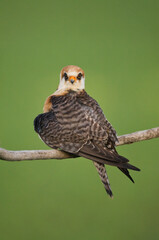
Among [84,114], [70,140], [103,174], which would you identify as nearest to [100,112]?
[84,114]

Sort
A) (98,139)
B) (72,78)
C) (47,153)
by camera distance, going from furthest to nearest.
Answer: (72,78) < (98,139) < (47,153)

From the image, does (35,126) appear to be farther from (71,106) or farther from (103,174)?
(103,174)

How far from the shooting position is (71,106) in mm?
1337

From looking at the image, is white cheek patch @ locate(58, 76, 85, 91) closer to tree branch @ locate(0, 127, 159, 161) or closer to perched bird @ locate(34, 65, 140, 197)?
perched bird @ locate(34, 65, 140, 197)

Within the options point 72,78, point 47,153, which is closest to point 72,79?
point 72,78

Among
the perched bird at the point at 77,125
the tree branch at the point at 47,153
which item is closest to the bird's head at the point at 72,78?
the perched bird at the point at 77,125

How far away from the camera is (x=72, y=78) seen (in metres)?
1.31

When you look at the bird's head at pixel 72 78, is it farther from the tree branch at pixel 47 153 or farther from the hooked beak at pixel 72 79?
the tree branch at pixel 47 153

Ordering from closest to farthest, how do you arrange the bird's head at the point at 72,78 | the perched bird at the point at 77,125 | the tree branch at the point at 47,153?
the tree branch at the point at 47,153 → the perched bird at the point at 77,125 → the bird's head at the point at 72,78

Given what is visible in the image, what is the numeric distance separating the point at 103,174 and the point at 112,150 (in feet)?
0.33

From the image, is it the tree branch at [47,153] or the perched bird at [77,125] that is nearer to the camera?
the tree branch at [47,153]

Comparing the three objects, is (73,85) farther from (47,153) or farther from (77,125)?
(47,153)

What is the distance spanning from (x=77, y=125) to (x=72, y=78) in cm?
23

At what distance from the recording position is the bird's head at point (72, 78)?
1298mm
